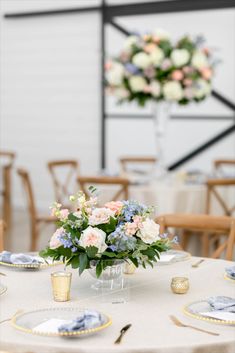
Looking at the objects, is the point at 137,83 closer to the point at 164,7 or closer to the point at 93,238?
the point at 164,7

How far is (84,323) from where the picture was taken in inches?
87.4

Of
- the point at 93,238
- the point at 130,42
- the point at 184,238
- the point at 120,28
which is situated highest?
the point at 120,28

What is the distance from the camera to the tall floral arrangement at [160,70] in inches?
237

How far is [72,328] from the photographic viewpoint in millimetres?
Result: 2199

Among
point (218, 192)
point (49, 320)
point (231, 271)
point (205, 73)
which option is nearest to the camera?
point (49, 320)

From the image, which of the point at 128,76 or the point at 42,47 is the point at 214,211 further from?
the point at 42,47

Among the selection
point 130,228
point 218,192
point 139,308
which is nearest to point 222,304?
point 139,308

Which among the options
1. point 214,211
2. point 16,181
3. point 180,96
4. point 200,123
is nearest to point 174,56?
point 180,96

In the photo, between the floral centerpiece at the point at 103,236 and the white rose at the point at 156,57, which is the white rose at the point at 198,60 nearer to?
the white rose at the point at 156,57

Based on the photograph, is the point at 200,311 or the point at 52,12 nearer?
the point at 200,311

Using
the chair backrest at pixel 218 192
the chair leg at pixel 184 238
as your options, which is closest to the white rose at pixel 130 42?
the chair backrest at pixel 218 192

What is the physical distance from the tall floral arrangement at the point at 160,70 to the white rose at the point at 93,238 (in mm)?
3533

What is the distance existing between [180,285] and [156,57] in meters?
3.52

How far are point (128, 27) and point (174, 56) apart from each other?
12.0 feet
